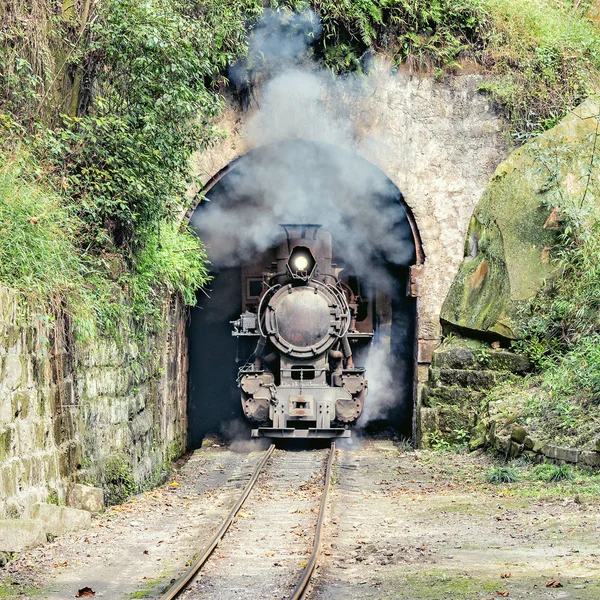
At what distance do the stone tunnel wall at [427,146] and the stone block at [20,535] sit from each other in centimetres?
962

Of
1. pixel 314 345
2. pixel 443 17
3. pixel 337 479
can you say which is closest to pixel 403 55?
pixel 443 17

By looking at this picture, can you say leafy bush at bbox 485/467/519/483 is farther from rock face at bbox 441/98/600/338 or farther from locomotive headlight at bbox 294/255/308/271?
locomotive headlight at bbox 294/255/308/271

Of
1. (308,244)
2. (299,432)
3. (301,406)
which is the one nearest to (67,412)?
(299,432)

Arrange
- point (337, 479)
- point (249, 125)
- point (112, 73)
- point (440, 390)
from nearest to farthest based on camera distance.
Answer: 1. point (112, 73)
2. point (337, 479)
3. point (440, 390)
4. point (249, 125)

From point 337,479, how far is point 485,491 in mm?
2391

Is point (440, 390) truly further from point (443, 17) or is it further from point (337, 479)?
point (443, 17)

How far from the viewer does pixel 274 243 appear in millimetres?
19188

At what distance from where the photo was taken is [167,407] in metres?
15.7

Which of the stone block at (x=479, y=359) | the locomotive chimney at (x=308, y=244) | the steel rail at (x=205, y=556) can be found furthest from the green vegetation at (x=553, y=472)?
the locomotive chimney at (x=308, y=244)

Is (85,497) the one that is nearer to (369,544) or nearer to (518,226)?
(369,544)

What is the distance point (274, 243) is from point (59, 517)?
1178 centimetres

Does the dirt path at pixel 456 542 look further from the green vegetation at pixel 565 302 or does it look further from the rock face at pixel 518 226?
the rock face at pixel 518 226

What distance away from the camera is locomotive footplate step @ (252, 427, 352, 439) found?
15.0 metres

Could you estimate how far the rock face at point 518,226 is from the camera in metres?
14.1
